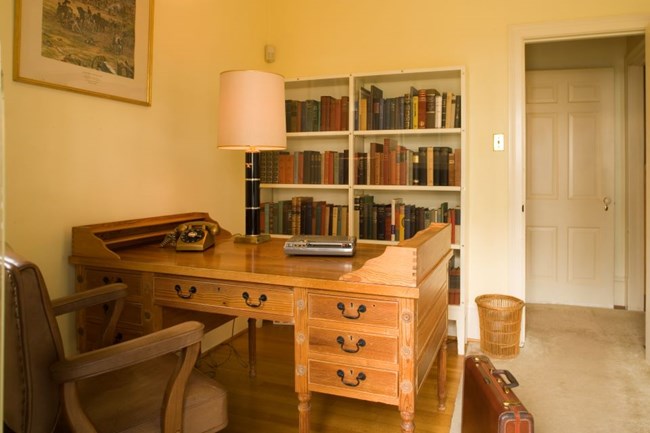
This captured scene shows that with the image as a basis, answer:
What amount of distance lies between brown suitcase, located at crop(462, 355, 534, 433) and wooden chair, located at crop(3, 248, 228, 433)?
894 millimetres

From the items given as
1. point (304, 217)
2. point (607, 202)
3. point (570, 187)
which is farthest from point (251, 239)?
point (607, 202)

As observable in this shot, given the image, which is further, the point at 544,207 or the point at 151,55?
the point at 544,207

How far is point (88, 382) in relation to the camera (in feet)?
4.87

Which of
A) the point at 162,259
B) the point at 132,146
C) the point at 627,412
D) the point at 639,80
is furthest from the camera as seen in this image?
the point at 639,80

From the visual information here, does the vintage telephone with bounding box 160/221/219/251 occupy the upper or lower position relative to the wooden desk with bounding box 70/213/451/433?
upper

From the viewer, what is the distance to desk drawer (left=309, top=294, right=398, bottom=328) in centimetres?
157

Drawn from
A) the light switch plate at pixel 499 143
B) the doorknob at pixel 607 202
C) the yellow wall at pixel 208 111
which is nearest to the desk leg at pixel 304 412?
the yellow wall at pixel 208 111

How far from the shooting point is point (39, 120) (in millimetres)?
1973

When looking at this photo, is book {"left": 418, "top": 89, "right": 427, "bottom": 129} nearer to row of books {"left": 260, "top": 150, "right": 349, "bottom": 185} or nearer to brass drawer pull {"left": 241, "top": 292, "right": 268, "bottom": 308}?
row of books {"left": 260, "top": 150, "right": 349, "bottom": 185}

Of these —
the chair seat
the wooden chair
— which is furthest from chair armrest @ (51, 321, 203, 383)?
A: the chair seat

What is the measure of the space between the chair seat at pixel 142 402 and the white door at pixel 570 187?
3.64 m

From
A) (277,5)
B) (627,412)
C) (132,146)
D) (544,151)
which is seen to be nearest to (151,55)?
(132,146)

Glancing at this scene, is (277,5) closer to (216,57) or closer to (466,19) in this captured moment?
(216,57)

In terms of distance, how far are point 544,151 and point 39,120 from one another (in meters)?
3.90
